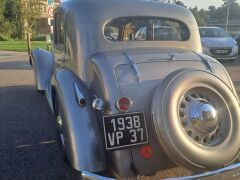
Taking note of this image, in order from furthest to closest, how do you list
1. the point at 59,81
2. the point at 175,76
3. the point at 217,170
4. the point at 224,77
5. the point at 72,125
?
the point at 59,81, the point at 224,77, the point at 72,125, the point at 175,76, the point at 217,170

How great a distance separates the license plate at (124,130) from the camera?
2.73 metres

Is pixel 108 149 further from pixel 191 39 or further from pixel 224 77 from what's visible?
pixel 191 39

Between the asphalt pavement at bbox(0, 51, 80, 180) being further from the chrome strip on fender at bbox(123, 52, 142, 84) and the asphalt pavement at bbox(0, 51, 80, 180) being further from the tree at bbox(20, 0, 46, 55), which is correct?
the tree at bbox(20, 0, 46, 55)

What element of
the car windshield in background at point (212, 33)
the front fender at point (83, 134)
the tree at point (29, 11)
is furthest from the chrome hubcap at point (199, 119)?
the tree at point (29, 11)

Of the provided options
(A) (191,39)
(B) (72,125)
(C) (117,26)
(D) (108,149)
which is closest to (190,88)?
(D) (108,149)

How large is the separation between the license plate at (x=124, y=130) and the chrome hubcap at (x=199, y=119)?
A: 351 millimetres

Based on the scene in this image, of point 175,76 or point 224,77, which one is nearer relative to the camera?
point 175,76

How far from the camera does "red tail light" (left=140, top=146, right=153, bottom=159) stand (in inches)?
112

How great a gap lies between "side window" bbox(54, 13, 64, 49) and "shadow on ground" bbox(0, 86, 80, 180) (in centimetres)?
129

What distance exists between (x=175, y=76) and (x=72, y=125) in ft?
3.34

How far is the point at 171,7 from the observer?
13.2 ft

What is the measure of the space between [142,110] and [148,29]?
4.80ft

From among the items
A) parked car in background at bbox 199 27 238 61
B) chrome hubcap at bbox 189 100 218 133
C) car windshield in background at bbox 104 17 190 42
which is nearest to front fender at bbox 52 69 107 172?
chrome hubcap at bbox 189 100 218 133

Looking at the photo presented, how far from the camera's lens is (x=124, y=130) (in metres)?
2.75
